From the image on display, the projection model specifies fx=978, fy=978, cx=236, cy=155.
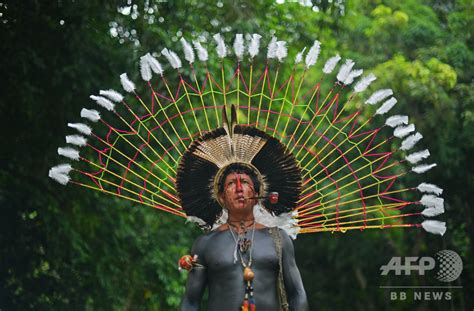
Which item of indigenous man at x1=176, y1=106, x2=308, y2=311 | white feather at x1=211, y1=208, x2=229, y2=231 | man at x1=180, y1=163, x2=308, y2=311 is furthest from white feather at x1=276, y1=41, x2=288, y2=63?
white feather at x1=211, y1=208, x2=229, y2=231

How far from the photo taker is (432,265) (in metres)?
17.0

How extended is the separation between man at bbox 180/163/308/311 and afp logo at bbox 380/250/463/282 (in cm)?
978

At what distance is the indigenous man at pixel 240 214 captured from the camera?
233 inches

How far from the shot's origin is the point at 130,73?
1142 centimetres

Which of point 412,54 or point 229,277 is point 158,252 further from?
point 229,277

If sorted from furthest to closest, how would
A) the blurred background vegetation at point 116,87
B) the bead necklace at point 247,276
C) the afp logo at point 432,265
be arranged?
the afp logo at point 432,265
the blurred background vegetation at point 116,87
the bead necklace at point 247,276

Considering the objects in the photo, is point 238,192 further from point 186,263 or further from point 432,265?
point 432,265

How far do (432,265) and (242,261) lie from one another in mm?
11615

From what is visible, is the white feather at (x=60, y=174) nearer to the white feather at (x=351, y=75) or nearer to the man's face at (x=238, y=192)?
the man's face at (x=238, y=192)

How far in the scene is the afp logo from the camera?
50.8 feet

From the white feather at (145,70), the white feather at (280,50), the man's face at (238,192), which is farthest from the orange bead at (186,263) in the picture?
the white feather at (280,50)

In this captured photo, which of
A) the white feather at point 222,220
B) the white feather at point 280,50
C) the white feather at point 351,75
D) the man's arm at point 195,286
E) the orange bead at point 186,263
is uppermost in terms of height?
the white feather at point 280,50

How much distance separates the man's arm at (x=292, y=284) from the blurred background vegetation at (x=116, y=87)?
217 inches

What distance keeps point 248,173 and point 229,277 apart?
0.67 metres
